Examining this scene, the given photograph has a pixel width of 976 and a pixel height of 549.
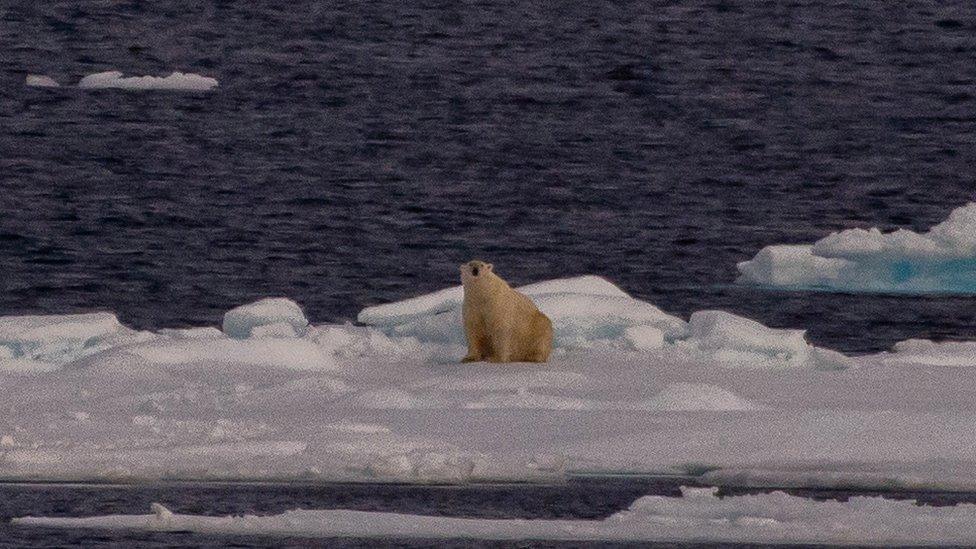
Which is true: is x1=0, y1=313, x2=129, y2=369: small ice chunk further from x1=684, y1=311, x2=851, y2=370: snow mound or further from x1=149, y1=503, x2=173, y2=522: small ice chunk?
x1=149, y1=503, x2=173, y2=522: small ice chunk

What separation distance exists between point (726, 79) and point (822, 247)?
32711 mm

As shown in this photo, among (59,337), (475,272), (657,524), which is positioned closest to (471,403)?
(475,272)

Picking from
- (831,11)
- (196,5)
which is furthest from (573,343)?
(196,5)

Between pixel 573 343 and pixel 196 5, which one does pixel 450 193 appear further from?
pixel 196 5

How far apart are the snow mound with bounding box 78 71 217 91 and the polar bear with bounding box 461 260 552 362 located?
1228 inches

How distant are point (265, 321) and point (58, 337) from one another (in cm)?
138

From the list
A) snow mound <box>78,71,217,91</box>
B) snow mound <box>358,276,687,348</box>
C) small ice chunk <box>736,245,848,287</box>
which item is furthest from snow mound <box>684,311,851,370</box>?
snow mound <box>78,71,217,91</box>

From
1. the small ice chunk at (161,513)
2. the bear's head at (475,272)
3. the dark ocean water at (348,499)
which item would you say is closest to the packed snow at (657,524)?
the small ice chunk at (161,513)

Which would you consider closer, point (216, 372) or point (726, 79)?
point (216, 372)

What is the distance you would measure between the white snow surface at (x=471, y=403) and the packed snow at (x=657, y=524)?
0.79 meters

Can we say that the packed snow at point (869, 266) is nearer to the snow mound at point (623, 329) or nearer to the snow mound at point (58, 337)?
the snow mound at point (623, 329)

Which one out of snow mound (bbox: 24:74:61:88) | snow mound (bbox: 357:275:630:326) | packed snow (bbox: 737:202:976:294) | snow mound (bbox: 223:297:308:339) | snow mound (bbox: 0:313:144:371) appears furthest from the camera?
snow mound (bbox: 24:74:61:88)

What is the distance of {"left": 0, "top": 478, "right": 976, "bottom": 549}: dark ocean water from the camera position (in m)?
11.7

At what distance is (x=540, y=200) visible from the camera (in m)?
35.2
